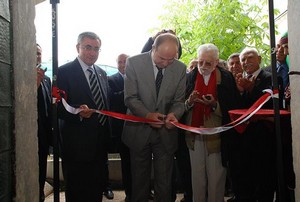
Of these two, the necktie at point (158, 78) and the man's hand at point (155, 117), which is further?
the necktie at point (158, 78)

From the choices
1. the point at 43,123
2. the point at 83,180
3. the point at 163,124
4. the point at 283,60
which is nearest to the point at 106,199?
the point at 83,180

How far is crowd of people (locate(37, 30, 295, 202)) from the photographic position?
3.08 meters

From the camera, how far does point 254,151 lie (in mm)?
3621

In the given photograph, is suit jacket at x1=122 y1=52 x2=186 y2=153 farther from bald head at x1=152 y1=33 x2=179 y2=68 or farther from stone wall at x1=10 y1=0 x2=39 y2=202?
stone wall at x1=10 y1=0 x2=39 y2=202

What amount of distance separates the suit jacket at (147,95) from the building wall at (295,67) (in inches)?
45.6

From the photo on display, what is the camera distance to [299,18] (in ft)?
6.59

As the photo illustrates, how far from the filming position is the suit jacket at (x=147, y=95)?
10.1 feet

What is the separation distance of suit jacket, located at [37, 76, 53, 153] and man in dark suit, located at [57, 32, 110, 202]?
1.26 feet

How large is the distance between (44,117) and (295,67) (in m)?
2.66

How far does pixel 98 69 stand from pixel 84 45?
35 centimetres

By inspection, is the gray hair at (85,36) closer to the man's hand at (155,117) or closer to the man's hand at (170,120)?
the man's hand at (155,117)

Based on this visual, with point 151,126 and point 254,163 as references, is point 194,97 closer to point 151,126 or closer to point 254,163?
point 151,126

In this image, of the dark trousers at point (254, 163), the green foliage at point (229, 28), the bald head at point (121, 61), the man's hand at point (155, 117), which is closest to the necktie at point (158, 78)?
the man's hand at point (155, 117)

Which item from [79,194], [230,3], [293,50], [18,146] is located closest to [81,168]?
[79,194]
